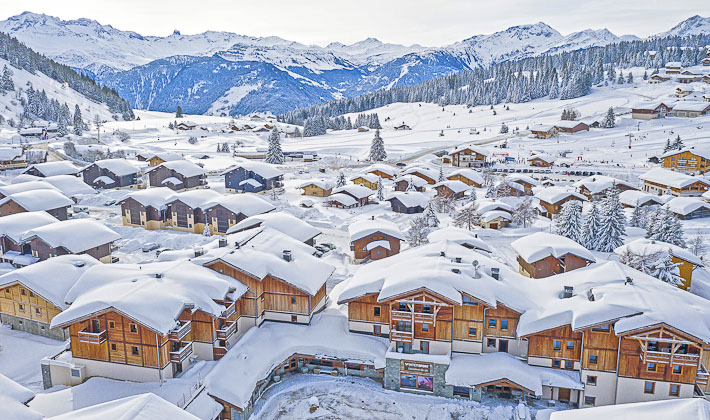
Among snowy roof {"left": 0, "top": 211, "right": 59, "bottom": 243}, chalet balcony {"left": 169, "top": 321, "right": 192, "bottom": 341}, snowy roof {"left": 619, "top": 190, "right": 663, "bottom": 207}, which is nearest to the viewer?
chalet balcony {"left": 169, "top": 321, "right": 192, "bottom": 341}

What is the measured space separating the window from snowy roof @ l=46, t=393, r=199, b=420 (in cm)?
2233

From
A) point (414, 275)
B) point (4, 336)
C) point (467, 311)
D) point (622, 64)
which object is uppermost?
point (622, 64)

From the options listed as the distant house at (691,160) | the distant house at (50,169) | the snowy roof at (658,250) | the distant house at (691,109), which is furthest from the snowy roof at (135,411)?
the distant house at (691,109)

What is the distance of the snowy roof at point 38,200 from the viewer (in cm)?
5153

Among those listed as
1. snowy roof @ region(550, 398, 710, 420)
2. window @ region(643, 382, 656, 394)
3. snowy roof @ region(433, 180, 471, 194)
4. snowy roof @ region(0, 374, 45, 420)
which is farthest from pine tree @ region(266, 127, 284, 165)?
snowy roof @ region(550, 398, 710, 420)

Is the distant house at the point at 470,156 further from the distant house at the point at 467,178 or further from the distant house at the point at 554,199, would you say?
the distant house at the point at 554,199

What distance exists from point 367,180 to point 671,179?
4231cm

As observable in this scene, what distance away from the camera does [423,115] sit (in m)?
176

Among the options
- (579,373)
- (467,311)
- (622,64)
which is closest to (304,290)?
(467,311)

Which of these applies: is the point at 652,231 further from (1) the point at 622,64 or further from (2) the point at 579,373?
(1) the point at 622,64

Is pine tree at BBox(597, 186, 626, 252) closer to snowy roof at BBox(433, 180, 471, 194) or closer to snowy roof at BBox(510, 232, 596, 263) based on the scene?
snowy roof at BBox(510, 232, 596, 263)

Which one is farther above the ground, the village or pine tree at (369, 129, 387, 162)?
pine tree at (369, 129, 387, 162)

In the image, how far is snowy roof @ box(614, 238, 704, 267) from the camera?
124ft

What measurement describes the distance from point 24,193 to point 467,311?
49.6 meters
